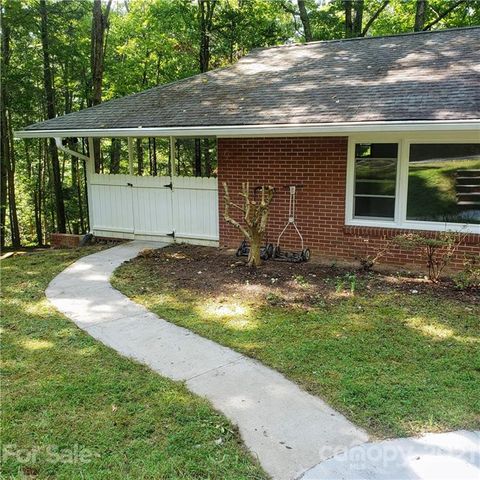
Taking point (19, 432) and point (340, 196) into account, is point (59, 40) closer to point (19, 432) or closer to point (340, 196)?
point (340, 196)

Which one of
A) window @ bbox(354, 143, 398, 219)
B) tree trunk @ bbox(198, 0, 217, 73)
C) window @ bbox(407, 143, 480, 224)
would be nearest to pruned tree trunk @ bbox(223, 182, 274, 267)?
window @ bbox(354, 143, 398, 219)

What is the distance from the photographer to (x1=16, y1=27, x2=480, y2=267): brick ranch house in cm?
685

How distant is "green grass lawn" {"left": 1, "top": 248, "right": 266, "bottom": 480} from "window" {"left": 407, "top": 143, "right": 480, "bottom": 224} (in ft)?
16.7

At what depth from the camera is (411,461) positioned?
2.79 meters

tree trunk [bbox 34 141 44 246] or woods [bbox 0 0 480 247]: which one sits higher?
woods [bbox 0 0 480 247]

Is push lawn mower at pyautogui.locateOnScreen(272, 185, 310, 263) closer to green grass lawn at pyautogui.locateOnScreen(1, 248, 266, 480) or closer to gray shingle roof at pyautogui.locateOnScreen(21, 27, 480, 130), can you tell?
gray shingle roof at pyautogui.locateOnScreen(21, 27, 480, 130)

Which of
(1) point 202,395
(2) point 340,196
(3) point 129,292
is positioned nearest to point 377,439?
(1) point 202,395

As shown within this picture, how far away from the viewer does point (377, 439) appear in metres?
3.01

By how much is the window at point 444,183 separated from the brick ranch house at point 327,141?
0.05 feet

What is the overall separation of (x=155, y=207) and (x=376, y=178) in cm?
435

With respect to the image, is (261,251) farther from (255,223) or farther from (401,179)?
(401,179)

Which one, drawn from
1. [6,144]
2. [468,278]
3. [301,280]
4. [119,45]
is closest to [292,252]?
[301,280]

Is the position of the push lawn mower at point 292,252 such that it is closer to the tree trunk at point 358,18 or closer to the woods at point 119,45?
the woods at point 119,45

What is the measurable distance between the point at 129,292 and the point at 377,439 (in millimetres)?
4049
